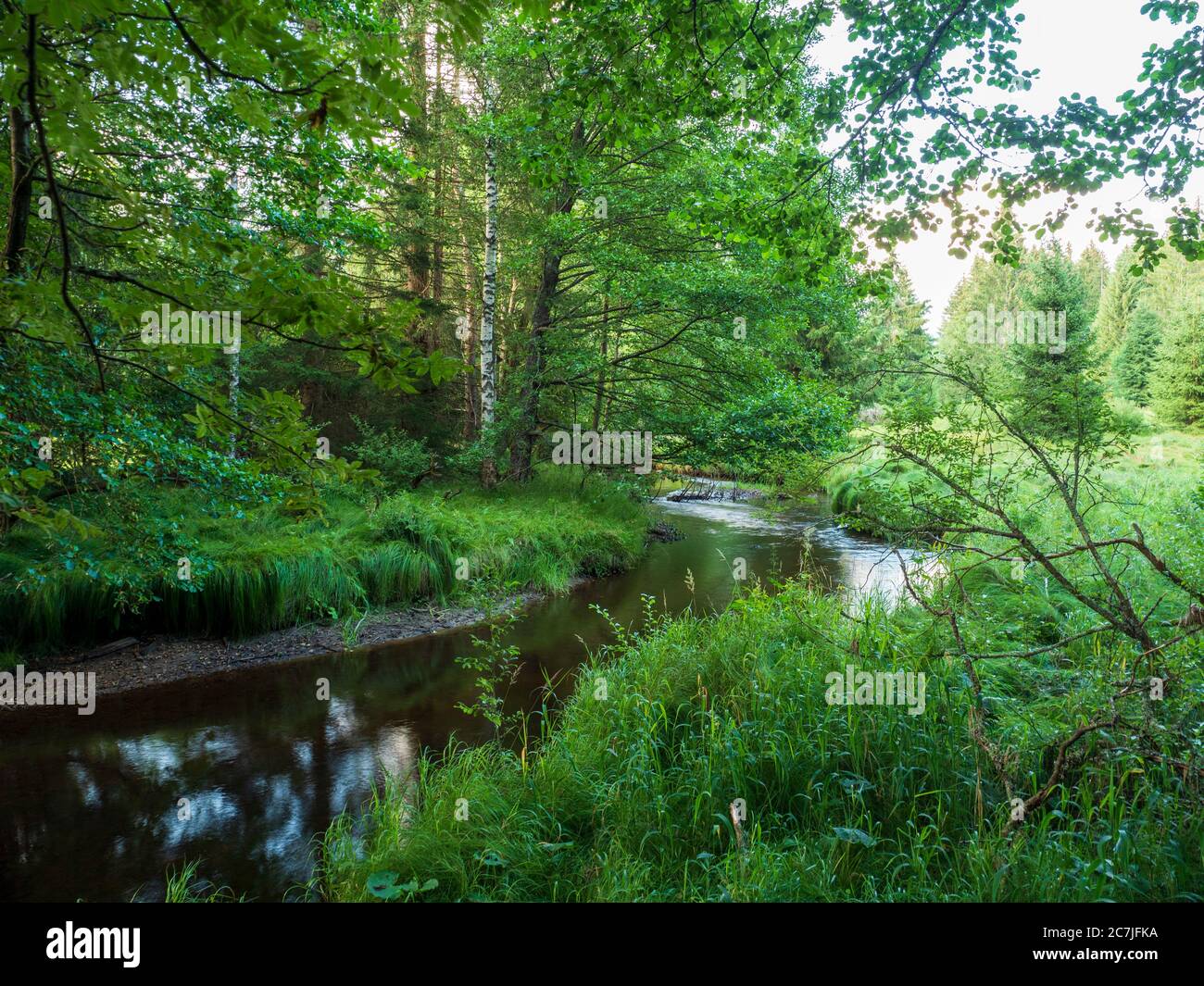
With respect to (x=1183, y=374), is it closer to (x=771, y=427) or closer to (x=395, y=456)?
(x=771, y=427)

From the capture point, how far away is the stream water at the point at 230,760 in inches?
161

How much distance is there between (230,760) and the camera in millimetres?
5422

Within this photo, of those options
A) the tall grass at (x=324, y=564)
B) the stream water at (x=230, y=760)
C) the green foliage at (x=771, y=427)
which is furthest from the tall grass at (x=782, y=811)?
the green foliage at (x=771, y=427)

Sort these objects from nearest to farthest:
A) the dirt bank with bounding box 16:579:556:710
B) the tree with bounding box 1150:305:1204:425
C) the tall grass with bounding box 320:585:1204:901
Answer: the tall grass with bounding box 320:585:1204:901 < the dirt bank with bounding box 16:579:556:710 < the tree with bounding box 1150:305:1204:425

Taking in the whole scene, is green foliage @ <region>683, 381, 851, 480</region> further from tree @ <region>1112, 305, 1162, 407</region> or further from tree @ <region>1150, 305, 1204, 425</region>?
tree @ <region>1112, 305, 1162, 407</region>

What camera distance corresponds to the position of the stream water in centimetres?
410

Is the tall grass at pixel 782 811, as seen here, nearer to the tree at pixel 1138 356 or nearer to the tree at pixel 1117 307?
the tree at pixel 1138 356

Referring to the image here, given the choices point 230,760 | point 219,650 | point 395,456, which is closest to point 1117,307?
point 395,456

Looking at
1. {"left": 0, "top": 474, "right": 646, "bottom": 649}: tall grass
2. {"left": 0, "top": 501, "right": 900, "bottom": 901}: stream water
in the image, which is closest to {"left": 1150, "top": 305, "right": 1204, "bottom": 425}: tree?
{"left": 0, "top": 501, "right": 900, "bottom": 901}: stream water

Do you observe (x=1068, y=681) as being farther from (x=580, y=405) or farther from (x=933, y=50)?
(x=580, y=405)

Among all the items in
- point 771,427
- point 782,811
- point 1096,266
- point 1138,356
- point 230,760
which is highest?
point 1096,266

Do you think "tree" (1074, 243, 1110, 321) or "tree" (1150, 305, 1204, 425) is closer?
"tree" (1150, 305, 1204, 425)
